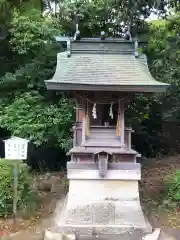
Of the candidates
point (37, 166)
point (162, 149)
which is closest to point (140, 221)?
point (37, 166)

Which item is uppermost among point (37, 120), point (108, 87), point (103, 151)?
point (108, 87)

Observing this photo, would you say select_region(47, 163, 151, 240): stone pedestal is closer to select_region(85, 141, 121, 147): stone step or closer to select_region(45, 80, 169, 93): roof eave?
select_region(85, 141, 121, 147): stone step

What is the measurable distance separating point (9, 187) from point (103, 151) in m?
2.22

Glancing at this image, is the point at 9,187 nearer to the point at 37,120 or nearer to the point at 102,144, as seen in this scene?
the point at 102,144

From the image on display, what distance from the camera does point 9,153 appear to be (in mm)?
7309

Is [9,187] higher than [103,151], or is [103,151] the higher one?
[103,151]

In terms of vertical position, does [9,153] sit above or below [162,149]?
above

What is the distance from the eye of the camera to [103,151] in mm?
7422

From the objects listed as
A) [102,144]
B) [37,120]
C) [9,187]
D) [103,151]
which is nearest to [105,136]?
[102,144]

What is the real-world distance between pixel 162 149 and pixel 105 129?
344 inches

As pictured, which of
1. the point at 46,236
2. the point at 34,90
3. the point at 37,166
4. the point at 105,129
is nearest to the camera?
the point at 46,236

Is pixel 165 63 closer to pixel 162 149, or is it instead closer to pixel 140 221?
pixel 140 221

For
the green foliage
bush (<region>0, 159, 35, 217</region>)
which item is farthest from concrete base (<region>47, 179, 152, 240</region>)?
the green foliage

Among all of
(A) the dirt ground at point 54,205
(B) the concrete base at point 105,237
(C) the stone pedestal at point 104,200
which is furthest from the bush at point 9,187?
(B) the concrete base at point 105,237
